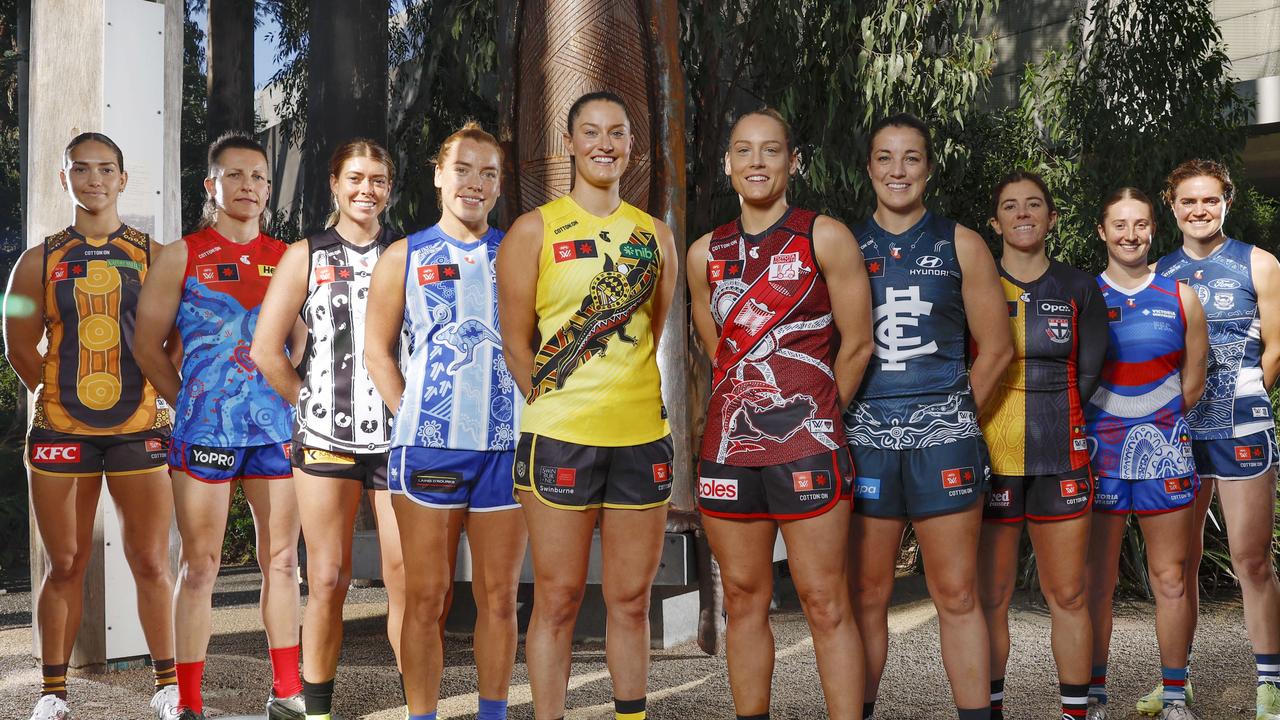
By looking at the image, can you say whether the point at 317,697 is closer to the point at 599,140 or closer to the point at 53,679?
the point at 53,679

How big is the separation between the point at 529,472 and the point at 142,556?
6.81ft

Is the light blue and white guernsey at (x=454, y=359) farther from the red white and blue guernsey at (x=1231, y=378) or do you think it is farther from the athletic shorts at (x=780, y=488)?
the red white and blue guernsey at (x=1231, y=378)

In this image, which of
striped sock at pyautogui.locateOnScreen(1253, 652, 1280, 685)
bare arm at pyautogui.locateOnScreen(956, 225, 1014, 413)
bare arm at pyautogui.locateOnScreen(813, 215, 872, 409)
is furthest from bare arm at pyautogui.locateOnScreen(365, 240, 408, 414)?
striped sock at pyautogui.locateOnScreen(1253, 652, 1280, 685)

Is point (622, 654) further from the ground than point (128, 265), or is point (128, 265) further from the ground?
point (128, 265)

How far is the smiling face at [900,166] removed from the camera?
11.9 feet

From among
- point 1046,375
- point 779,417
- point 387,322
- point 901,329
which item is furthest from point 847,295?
point 387,322

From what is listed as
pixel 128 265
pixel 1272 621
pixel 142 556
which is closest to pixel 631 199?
pixel 128 265

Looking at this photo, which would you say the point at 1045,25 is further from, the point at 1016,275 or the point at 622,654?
the point at 622,654

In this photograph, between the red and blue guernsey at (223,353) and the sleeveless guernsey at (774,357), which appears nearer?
the sleeveless guernsey at (774,357)

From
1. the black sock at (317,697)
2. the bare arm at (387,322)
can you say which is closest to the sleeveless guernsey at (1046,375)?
the bare arm at (387,322)

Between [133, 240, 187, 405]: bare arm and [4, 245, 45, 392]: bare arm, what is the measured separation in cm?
59

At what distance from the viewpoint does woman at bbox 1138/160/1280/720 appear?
4641 mm

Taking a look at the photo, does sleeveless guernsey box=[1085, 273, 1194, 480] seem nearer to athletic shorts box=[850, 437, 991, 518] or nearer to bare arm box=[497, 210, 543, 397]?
athletic shorts box=[850, 437, 991, 518]

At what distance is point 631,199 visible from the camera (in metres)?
5.48
